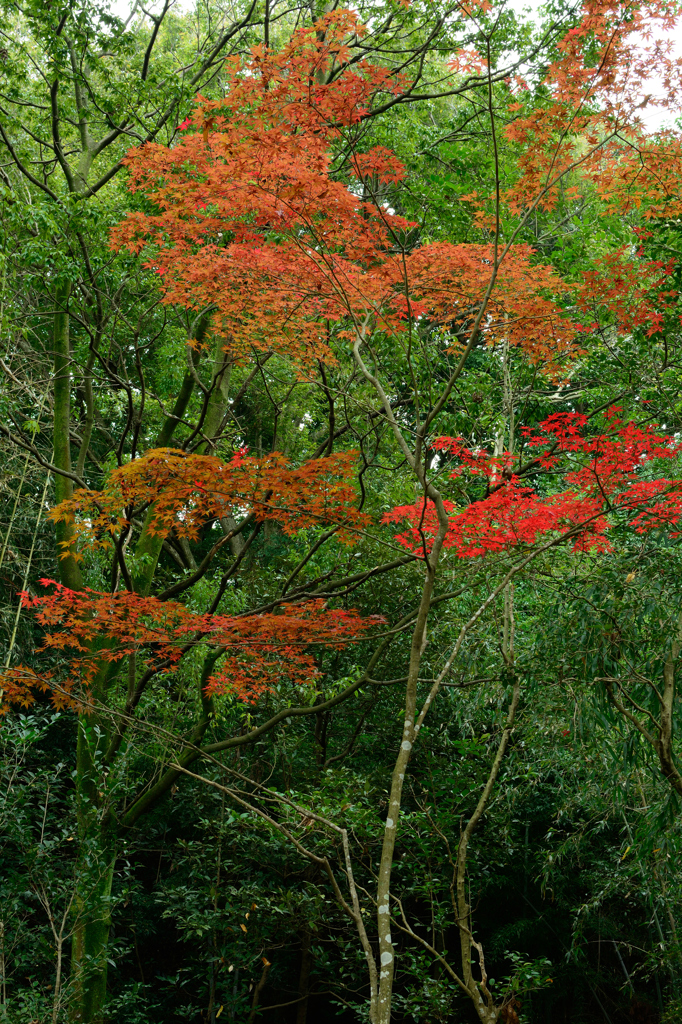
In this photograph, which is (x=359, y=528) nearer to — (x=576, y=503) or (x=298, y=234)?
(x=576, y=503)

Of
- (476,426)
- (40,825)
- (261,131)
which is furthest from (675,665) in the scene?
(40,825)

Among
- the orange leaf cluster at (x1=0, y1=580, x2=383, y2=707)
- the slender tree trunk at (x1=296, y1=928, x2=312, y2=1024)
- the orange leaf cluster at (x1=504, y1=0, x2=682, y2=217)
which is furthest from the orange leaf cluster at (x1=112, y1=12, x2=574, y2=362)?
the slender tree trunk at (x1=296, y1=928, x2=312, y2=1024)

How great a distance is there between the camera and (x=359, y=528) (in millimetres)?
5652

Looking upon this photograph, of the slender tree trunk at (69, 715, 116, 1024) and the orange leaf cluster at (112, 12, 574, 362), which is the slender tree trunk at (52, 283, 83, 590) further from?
the slender tree trunk at (69, 715, 116, 1024)

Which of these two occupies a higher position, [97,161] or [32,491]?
[97,161]

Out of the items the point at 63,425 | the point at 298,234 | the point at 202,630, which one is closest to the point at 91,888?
the point at 202,630

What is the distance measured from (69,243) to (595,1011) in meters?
9.22

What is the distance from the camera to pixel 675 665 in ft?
14.2

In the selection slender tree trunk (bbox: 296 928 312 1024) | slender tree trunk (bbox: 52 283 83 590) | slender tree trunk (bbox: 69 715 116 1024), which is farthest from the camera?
slender tree trunk (bbox: 296 928 312 1024)

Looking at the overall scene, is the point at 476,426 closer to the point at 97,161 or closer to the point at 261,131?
the point at 261,131

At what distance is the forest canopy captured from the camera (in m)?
4.44

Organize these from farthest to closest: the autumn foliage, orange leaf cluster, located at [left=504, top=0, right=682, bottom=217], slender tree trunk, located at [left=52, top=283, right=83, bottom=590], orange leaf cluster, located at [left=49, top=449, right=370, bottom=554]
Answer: slender tree trunk, located at [left=52, top=283, right=83, bottom=590] < orange leaf cluster, located at [left=49, top=449, right=370, bottom=554] < the autumn foliage < orange leaf cluster, located at [left=504, top=0, right=682, bottom=217]

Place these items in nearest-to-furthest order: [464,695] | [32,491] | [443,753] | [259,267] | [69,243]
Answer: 1. [259,267]
2. [69,243]
3. [464,695]
4. [443,753]
5. [32,491]

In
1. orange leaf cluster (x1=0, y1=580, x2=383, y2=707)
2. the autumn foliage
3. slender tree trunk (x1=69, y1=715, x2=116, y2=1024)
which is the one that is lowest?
slender tree trunk (x1=69, y1=715, x2=116, y2=1024)
